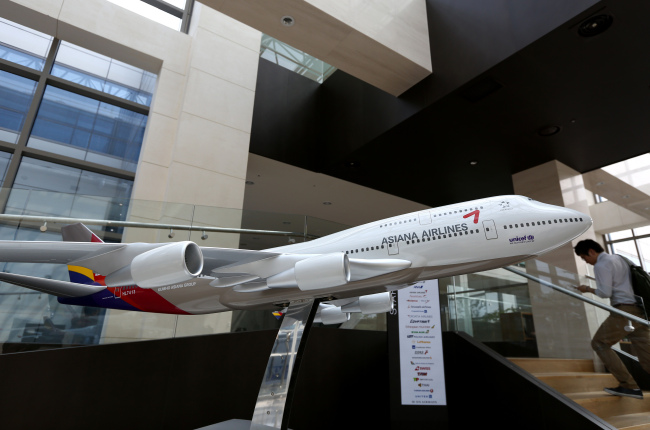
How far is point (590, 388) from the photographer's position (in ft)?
17.2

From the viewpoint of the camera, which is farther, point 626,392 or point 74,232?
point 626,392

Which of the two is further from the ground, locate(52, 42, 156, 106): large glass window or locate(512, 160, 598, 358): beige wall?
locate(52, 42, 156, 106): large glass window

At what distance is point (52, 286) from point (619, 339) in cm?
687

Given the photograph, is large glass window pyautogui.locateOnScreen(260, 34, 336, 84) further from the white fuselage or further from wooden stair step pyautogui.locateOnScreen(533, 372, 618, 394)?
wooden stair step pyautogui.locateOnScreen(533, 372, 618, 394)

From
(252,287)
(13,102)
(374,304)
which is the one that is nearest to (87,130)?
(13,102)

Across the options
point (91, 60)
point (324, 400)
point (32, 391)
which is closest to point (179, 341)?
point (32, 391)

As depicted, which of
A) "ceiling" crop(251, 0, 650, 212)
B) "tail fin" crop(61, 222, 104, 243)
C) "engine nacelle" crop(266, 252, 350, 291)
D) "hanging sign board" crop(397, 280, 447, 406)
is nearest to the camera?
"engine nacelle" crop(266, 252, 350, 291)

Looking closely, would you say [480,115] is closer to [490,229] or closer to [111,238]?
[490,229]

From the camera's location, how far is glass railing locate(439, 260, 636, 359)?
574 cm

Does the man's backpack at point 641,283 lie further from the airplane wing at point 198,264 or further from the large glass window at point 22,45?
the large glass window at point 22,45

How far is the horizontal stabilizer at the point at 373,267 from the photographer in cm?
305

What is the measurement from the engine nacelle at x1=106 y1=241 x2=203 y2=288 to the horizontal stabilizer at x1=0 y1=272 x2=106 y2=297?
163 centimetres

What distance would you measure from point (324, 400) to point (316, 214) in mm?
10029

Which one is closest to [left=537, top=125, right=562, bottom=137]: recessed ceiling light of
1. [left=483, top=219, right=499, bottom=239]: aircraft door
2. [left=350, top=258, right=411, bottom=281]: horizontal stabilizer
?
[left=483, top=219, right=499, bottom=239]: aircraft door
